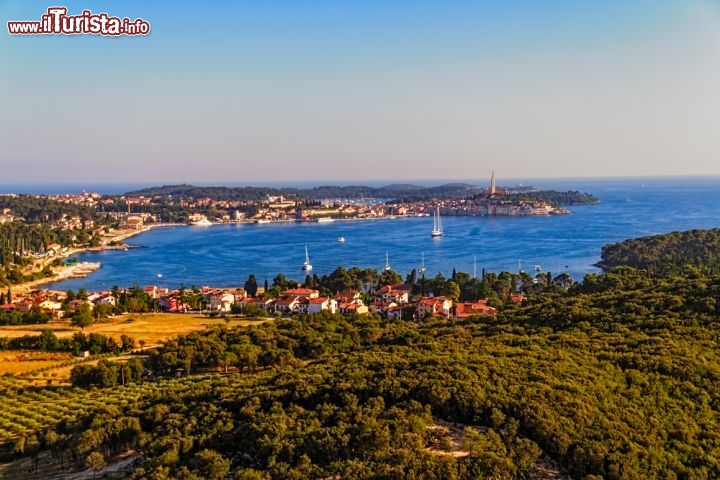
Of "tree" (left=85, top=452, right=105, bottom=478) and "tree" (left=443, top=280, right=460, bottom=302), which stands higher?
"tree" (left=85, top=452, right=105, bottom=478)

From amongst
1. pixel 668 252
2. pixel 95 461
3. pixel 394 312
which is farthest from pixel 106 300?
pixel 668 252

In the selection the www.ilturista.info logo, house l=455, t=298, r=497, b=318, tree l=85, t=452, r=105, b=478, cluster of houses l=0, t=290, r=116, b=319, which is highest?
the www.ilturista.info logo

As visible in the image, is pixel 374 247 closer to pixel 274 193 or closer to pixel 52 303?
pixel 52 303

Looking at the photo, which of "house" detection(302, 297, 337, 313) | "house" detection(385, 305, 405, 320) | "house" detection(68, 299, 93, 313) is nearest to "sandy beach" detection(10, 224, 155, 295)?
"house" detection(68, 299, 93, 313)

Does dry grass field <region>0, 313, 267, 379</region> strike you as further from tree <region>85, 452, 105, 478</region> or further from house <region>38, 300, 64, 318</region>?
tree <region>85, 452, 105, 478</region>

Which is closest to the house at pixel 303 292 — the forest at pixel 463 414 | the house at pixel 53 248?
the forest at pixel 463 414

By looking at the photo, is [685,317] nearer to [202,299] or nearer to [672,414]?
[672,414]

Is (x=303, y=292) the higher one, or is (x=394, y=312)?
(x=303, y=292)
